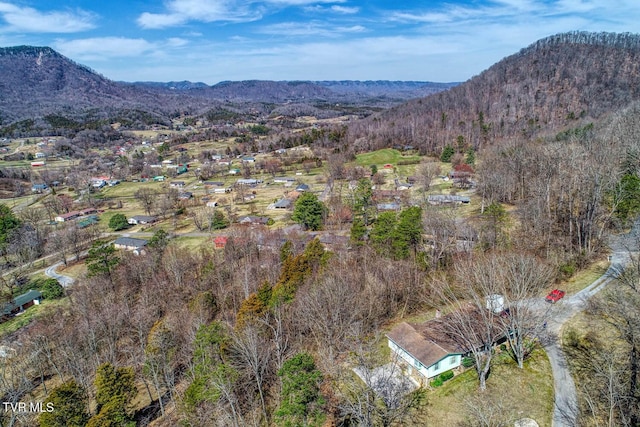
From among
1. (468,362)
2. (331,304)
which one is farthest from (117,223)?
(468,362)

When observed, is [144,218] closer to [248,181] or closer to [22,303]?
[22,303]

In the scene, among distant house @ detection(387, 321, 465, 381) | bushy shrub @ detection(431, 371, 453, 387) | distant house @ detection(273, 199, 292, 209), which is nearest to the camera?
bushy shrub @ detection(431, 371, 453, 387)

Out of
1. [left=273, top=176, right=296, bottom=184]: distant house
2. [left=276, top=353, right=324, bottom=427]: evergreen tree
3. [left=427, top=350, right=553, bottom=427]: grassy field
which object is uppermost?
[left=276, top=353, right=324, bottom=427]: evergreen tree

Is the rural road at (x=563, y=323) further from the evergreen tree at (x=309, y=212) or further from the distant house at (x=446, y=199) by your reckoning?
the evergreen tree at (x=309, y=212)

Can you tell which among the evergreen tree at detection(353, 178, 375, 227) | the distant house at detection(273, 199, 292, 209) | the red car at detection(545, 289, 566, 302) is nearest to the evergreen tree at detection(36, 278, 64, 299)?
the distant house at detection(273, 199, 292, 209)

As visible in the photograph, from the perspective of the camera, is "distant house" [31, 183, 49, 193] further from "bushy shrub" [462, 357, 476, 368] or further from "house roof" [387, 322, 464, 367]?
"bushy shrub" [462, 357, 476, 368]

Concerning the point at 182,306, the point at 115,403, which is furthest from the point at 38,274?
the point at 115,403
